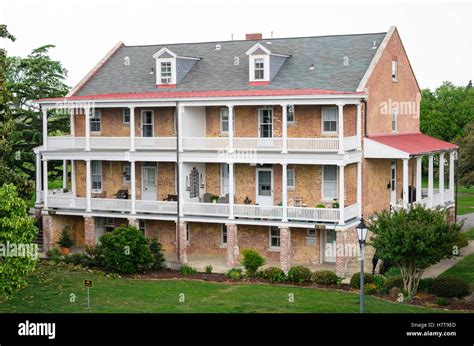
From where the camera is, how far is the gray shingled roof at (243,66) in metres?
40.8

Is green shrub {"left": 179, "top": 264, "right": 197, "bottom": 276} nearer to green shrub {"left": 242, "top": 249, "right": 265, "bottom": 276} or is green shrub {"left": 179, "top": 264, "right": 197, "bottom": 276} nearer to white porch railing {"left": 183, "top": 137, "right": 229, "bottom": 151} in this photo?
green shrub {"left": 242, "top": 249, "right": 265, "bottom": 276}

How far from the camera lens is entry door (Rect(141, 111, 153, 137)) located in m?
44.2

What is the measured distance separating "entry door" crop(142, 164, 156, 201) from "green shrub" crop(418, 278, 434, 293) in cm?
1630

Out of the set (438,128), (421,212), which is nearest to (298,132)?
(421,212)

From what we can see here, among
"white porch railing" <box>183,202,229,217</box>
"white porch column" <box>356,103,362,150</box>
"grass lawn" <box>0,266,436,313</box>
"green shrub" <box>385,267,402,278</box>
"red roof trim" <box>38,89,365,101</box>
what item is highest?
"red roof trim" <box>38,89,365,101</box>

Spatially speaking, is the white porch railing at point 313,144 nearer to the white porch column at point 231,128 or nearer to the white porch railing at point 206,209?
the white porch column at point 231,128

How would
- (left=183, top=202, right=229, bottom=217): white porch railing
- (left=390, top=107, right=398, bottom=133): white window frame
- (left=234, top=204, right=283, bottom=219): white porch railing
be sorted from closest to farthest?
(left=234, top=204, right=283, bottom=219): white porch railing → (left=183, top=202, right=229, bottom=217): white porch railing → (left=390, top=107, right=398, bottom=133): white window frame

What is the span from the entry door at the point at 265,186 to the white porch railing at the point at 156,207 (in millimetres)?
4272

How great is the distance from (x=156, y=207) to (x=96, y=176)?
233 inches

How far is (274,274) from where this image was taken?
36.7 m

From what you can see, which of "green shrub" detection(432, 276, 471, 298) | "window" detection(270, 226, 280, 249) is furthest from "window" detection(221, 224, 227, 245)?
"green shrub" detection(432, 276, 471, 298)

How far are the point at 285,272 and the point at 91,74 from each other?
58.5 ft

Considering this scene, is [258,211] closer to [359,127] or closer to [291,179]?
[291,179]

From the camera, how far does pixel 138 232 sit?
39125 millimetres
